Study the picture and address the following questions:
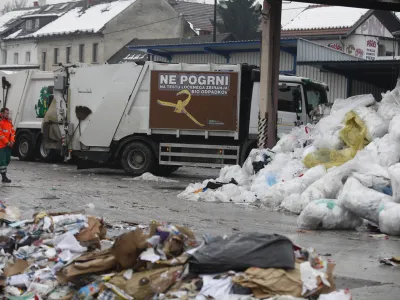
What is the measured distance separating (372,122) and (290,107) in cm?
451

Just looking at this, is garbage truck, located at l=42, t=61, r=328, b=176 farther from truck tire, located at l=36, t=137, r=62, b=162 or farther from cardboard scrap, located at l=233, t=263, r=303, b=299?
cardboard scrap, located at l=233, t=263, r=303, b=299

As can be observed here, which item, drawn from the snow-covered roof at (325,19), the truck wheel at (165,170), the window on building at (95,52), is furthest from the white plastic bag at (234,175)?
the window on building at (95,52)

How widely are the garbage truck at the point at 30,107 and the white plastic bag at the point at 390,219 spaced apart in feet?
46.4

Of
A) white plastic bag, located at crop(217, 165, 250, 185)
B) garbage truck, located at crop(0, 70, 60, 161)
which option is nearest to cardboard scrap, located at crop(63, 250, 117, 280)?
white plastic bag, located at crop(217, 165, 250, 185)

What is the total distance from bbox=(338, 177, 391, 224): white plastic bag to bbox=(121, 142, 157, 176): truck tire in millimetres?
8529

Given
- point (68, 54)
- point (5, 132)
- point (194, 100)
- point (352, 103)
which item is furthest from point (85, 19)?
point (352, 103)

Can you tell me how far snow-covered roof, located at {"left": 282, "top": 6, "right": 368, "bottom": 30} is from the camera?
45344 mm

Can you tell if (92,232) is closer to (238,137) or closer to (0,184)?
(0,184)

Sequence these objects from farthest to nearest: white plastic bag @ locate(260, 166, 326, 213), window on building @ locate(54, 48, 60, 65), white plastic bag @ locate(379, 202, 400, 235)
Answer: window on building @ locate(54, 48, 60, 65) < white plastic bag @ locate(260, 166, 326, 213) < white plastic bag @ locate(379, 202, 400, 235)

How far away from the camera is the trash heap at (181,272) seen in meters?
5.24

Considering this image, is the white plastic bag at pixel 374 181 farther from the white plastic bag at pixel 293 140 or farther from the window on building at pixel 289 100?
the window on building at pixel 289 100

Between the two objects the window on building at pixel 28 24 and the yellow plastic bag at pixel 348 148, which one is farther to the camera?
the window on building at pixel 28 24

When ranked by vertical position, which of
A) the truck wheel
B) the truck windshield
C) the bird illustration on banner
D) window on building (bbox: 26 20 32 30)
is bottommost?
the truck wheel

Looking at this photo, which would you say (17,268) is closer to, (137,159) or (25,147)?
(137,159)
